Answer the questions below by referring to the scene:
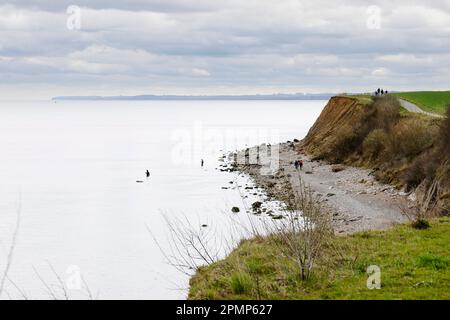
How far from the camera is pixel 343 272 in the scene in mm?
14344

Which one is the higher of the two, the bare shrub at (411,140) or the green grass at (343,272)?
the bare shrub at (411,140)

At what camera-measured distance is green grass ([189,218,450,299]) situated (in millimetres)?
12820

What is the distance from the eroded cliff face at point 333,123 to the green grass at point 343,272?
5289cm

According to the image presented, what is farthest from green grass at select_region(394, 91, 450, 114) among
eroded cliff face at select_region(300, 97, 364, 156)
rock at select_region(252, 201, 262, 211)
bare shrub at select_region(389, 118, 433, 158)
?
rock at select_region(252, 201, 262, 211)

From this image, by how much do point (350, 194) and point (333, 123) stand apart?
30534mm

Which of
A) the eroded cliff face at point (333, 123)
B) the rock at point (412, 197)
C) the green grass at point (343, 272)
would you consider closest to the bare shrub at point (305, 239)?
the green grass at point (343, 272)

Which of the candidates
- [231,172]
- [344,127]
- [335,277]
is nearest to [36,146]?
[231,172]

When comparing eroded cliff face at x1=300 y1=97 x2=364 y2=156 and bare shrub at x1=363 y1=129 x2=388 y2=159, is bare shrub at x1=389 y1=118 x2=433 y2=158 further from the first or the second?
eroded cliff face at x1=300 y1=97 x2=364 y2=156

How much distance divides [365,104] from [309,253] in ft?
205

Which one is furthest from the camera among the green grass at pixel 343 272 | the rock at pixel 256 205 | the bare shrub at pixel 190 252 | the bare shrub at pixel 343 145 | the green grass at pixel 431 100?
the green grass at pixel 431 100

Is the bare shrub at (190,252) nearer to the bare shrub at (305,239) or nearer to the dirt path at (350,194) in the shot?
the dirt path at (350,194)

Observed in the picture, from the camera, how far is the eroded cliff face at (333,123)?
7288 cm

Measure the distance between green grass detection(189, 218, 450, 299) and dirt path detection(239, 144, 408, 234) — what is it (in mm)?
9035

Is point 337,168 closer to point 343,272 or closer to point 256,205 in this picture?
point 256,205
